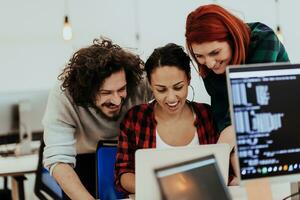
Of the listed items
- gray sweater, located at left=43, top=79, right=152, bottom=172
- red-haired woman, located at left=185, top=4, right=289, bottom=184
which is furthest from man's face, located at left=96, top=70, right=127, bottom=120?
red-haired woman, located at left=185, top=4, right=289, bottom=184

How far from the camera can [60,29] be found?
190 inches

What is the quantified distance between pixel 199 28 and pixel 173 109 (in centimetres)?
32

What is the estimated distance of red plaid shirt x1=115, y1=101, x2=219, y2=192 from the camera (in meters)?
1.70

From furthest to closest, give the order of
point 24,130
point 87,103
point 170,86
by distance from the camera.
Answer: point 24,130 → point 87,103 → point 170,86

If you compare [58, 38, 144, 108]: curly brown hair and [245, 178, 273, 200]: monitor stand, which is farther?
[58, 38, 144, 108]: curly brown hair

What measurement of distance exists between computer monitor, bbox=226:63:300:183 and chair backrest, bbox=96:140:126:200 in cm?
76

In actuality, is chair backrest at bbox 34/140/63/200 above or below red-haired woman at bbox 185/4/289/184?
below

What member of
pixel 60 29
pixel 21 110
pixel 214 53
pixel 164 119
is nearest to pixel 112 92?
pixel 164 119

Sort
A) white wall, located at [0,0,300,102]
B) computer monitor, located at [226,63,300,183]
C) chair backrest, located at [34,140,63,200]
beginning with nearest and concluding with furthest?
1. computer monitor, located at [226,63,300,183]
2. chair backrest, located at [34,140,63,200]
3. white wall, located at [0,0,300,102]

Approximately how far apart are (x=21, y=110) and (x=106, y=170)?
137 cm

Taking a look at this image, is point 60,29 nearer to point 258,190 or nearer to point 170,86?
point 170,86

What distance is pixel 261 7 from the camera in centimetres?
530

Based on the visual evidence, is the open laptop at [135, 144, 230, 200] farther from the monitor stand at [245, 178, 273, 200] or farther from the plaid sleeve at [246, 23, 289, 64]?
the plaid sleeve at [246, 23, 289, 64]

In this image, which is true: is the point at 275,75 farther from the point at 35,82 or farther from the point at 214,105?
the point at 35,82
